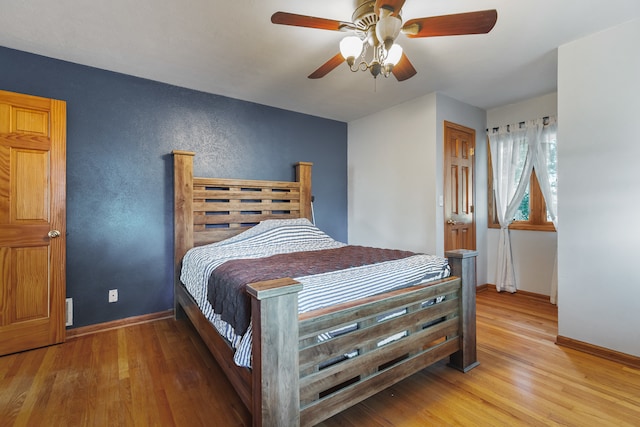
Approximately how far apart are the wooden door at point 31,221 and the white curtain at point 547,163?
475cm

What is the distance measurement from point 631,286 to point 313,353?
7.72 ft

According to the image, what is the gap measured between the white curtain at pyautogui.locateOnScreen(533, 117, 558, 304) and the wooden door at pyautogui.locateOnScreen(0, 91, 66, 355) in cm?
475

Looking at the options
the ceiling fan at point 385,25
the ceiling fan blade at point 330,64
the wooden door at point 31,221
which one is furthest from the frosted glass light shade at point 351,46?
the wooden door at point 31,221

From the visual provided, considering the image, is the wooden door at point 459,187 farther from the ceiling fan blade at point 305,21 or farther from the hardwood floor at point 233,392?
the ceiling fan blade at point 305,21

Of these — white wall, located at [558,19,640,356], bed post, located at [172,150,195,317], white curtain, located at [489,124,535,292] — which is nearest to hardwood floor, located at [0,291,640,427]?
white wall, located at [558,19,640,356]

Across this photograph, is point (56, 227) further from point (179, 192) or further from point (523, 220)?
point (523, 220)

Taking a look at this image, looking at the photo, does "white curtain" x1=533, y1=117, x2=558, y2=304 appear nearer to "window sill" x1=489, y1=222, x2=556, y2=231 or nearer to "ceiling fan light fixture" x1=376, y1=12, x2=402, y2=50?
"window sill" x1=489, y1=222, x2=556, y2=231

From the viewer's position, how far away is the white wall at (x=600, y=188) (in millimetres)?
2061

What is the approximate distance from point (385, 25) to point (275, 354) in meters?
1.64

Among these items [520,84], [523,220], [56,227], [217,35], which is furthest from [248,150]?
[523,220]

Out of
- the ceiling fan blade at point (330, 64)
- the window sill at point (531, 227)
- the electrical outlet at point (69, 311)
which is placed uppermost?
the ceiling fan blade at point (330, 64)

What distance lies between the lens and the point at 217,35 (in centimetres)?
216

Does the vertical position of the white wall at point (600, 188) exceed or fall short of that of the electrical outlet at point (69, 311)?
it exceeds it

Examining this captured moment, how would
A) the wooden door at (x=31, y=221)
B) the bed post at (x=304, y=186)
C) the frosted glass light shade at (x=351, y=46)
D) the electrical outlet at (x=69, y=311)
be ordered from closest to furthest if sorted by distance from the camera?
the frosted glass light shade at (x=351, y=46), the wooden door at (x=31, y=221), the electrical outlet at (x=69, y=311), the bed post at (x=304, y=186)
